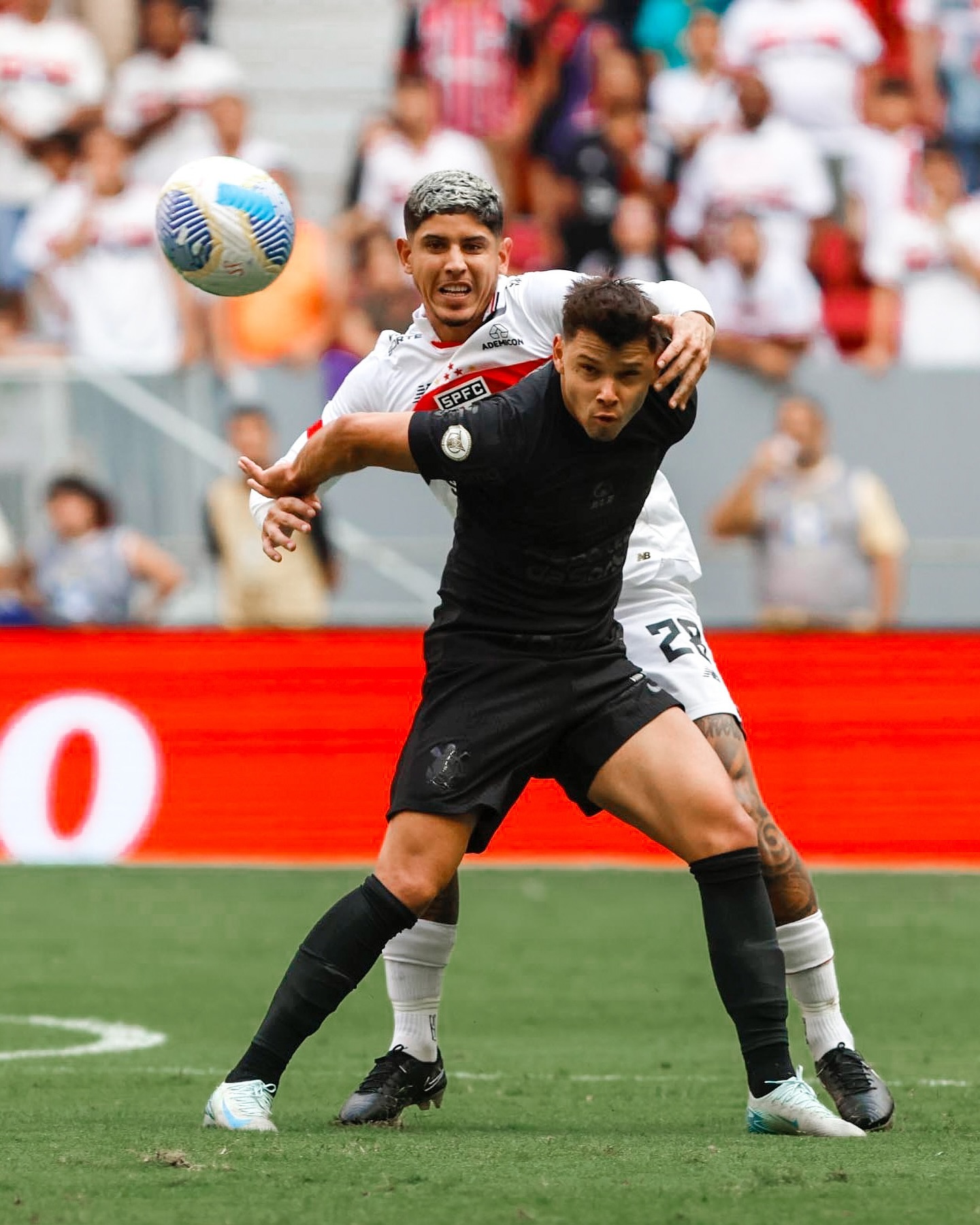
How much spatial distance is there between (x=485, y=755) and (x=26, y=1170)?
1.44 m

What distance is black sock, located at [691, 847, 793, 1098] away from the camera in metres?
5.32

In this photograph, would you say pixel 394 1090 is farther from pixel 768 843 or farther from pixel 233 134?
pixel 233 134

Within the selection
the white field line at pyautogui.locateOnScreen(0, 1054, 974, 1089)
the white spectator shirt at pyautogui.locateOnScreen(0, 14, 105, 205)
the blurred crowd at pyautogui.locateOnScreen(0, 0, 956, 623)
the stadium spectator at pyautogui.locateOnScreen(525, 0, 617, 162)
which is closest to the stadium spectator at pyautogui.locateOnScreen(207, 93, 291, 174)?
the blurred crowd at pyautogui.locateOnScreen(0, 0, 956, 623)

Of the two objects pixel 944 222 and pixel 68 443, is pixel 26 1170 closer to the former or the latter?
pixel 68 443

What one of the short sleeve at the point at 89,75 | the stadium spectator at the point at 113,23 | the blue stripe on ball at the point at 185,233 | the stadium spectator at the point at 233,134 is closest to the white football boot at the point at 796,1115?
the blue stripe on ball at the point at 185,233

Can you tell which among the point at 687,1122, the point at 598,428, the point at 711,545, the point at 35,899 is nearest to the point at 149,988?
the point at 35,899

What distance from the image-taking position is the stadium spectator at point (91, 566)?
12648mm

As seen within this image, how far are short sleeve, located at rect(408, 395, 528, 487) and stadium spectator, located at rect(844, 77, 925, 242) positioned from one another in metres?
9.66

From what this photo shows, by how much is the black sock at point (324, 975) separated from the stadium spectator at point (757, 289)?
8.50m

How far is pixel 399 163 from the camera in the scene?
1481 cm

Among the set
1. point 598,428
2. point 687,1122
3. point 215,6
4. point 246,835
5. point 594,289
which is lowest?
point 246,835

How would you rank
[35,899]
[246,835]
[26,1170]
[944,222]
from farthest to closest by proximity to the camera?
[944,222]
[246,835]
[35,899]
[26,1170]

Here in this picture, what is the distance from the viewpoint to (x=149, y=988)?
8445 mm

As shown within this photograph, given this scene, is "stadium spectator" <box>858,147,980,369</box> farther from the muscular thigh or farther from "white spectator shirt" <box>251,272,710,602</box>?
the muscular thigh
